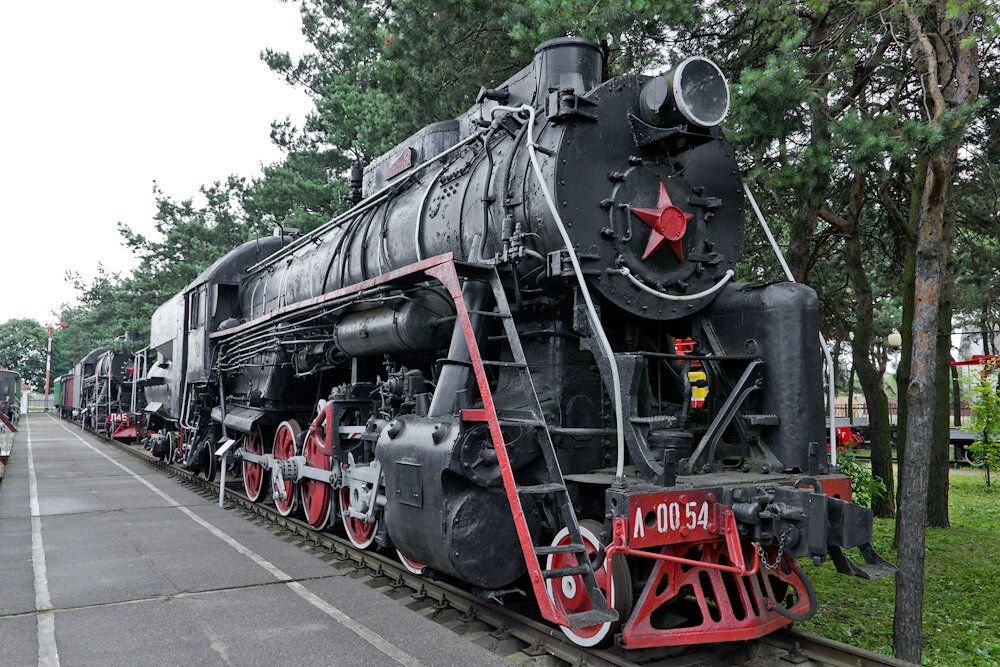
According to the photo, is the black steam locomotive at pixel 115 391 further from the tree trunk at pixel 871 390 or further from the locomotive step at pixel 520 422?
the locomotive step at pixel 520 422

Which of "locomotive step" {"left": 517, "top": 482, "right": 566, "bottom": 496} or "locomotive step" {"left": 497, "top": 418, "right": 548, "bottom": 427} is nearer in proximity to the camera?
"locomotive step" {"left": 517, "top": 482, "right": 566, "bottom": 496}

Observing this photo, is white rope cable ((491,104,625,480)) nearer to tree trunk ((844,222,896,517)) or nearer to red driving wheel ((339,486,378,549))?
red driving wheel ((339,486,378,549))

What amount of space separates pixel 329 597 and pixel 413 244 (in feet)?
9.36

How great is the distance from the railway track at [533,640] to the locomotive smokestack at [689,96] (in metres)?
3.25

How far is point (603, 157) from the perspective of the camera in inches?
182

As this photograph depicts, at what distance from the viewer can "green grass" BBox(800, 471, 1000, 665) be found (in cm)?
508

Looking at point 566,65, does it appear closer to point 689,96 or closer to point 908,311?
point 689,96

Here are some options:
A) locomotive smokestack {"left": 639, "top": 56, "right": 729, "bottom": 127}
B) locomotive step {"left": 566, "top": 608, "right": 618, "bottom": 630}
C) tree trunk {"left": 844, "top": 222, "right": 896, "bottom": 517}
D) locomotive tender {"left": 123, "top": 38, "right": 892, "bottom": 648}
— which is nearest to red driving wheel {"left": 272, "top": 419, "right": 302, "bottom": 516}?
locomotive tender {"left": 123, "top": 38, "right": 892, "bottom": 648}

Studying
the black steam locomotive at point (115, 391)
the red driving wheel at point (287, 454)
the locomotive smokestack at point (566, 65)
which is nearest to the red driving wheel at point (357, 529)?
the red driving wheel at point (287, 454)

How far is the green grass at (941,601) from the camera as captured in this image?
5.08 meters

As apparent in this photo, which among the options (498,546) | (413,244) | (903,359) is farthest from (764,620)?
(903,359)

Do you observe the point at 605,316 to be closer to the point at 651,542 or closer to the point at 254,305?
the point at 651,542

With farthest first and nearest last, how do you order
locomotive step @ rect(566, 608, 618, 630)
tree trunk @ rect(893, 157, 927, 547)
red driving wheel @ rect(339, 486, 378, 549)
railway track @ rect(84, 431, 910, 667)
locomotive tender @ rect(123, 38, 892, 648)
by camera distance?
tree trunk @ rect(893, 157, 927, 547) → red driving wheel @ rect(339, 486, 378, 549) → railway track @ rect(84, 431, 910, 667) → locomotive tender @ rect(123, 38, 892, 648) → locomotive step @ rect(566, 608, 618, 630)

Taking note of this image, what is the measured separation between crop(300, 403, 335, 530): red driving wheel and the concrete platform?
40 cm
